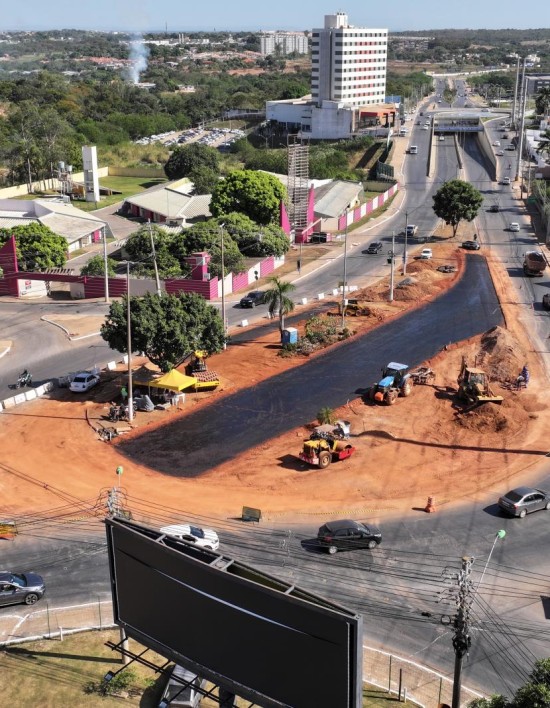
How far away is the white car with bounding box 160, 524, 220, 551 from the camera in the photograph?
31109 millimetres

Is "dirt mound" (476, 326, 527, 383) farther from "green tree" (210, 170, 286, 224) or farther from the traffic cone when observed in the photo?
"green tree" (210, 170, 286, 224)

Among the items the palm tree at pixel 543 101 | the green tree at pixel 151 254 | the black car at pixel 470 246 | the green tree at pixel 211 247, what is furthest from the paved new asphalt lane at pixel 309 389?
the palm tree at pixel 543 101

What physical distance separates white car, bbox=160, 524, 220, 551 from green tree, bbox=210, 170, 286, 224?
56023mm

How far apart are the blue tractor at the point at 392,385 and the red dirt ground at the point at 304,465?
2.07ft

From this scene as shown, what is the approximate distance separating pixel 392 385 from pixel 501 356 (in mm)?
8956

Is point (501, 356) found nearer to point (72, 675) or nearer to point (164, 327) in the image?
point (164, 327)

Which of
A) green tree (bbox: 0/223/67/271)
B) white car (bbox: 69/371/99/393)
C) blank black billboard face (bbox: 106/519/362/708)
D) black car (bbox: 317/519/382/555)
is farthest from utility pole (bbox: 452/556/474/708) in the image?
green tree (bbox: 0/223/67/271)

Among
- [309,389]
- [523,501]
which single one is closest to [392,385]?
[309,389]

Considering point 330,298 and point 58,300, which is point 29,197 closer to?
point 58,300

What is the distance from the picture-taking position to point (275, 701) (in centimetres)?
1967

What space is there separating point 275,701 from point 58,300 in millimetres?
54958

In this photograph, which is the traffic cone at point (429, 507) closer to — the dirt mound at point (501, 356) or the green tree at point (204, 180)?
the dirt mound at point (501, 356)

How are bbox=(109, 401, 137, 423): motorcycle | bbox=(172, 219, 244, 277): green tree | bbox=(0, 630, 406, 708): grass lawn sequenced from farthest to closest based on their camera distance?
bbox=(172, 219, 244, 277): green tree
bbox=(109, 401, 137, 423): motorcycle
bbox=(0, 630, 406, 708): grass lawn

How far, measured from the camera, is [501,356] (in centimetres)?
5238
